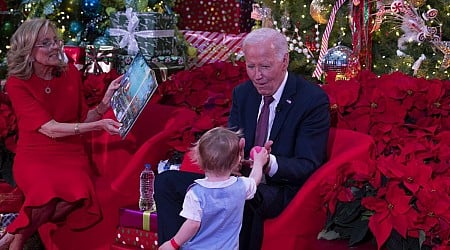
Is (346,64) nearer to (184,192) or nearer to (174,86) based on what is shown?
(174,86)

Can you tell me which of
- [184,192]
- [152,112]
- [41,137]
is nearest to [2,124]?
[41,137]

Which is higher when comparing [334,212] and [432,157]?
[432,157]

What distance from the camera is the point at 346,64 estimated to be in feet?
17.0

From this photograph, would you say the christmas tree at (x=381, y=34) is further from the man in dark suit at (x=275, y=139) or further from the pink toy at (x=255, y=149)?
the pink toy at (x=255, y=149)

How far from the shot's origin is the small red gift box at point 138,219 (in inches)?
148

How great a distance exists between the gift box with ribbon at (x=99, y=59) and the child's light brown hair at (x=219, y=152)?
10.1 feet

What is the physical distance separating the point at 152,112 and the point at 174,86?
27cm

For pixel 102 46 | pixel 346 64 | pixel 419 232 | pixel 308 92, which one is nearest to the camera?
pixel 419 232

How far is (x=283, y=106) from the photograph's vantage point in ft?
11.1

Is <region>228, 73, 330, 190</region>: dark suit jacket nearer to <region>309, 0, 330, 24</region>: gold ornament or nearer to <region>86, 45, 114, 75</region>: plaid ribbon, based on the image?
<region>86, 45, 114, 75</region>: plaid ribbon

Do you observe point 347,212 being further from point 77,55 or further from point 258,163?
point 77,55

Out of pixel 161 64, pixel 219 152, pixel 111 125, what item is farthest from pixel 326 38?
pixel 219 152

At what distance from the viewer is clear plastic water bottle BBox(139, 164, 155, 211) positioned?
390 cm

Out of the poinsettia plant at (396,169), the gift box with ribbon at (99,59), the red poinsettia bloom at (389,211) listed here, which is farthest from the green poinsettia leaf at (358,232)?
the gift box with ribbon at (99,59)
